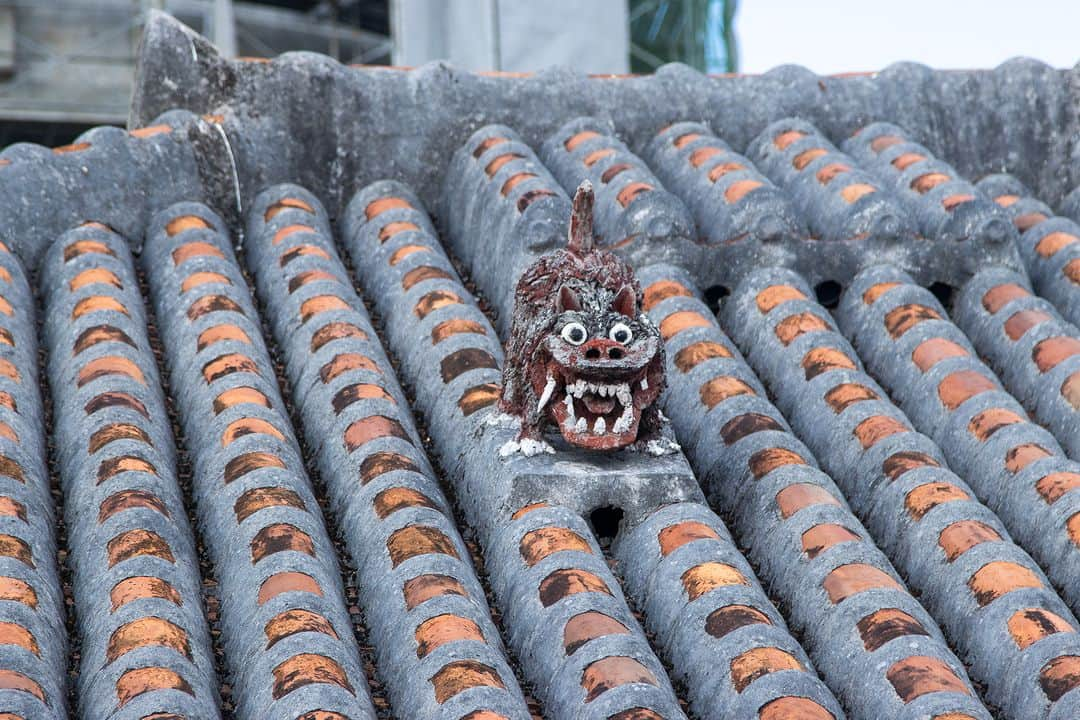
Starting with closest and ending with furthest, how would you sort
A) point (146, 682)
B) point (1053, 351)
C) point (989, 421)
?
point (146, 682)
point (989, 421)
point (1053, 351)

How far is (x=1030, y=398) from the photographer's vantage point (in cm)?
954

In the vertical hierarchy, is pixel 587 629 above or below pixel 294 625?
below

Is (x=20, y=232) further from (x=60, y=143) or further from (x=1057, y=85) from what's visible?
(x=60, y=143)

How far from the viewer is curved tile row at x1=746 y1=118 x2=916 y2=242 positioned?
1047 cm

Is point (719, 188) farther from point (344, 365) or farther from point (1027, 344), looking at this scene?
point (344, 365)

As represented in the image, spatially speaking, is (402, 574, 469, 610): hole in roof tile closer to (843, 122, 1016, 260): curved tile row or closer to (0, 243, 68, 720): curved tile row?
(0, 243, 68, 720): curved tile row

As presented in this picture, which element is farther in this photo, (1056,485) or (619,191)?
(619,191)

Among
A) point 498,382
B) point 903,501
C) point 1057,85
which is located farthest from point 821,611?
point 1057,85

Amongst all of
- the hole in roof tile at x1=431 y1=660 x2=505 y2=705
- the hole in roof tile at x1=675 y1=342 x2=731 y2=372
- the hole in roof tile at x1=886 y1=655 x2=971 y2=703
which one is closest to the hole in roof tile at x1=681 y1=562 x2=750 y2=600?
the hole in roof tile at x1=886 y1=655 x2=971 y2=703

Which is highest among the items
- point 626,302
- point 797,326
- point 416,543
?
point 626,302

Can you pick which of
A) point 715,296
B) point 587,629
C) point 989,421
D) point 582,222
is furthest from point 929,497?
point 715,296

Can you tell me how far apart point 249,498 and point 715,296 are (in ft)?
10.8

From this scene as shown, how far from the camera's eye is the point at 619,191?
1062 cm

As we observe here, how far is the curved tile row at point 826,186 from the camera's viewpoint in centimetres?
1047
